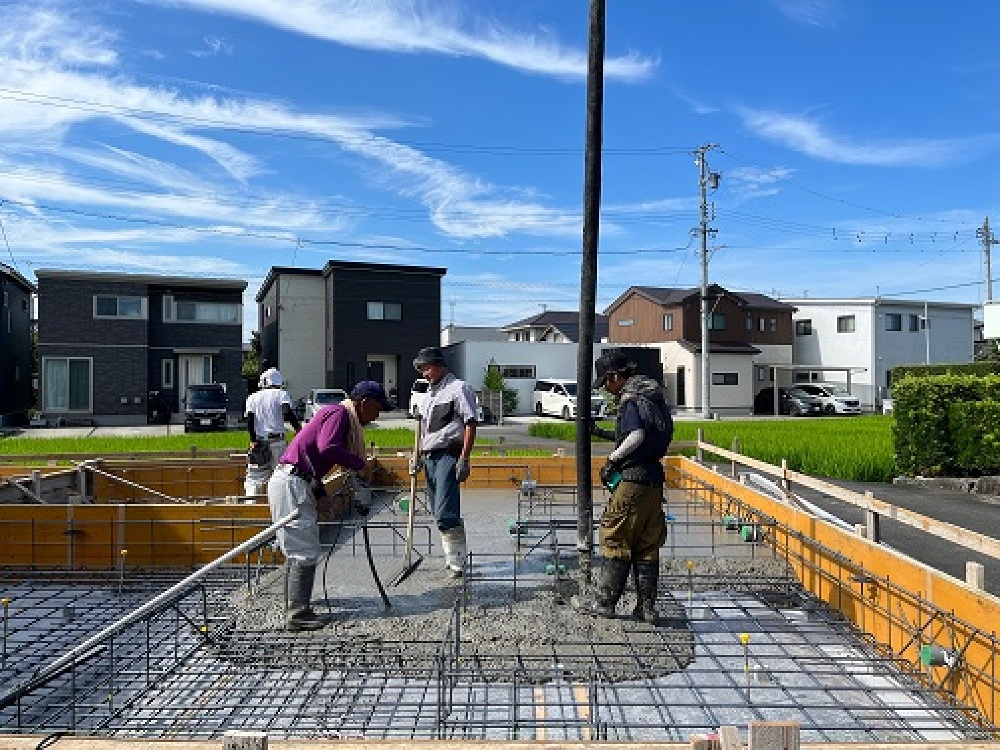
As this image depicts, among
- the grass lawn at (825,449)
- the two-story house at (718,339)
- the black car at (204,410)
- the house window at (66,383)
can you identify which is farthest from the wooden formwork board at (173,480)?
the two-story house at (718,339)

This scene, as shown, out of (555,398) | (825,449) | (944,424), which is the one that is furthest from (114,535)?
(555,398)

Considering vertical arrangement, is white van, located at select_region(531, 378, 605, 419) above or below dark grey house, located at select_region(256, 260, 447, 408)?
below

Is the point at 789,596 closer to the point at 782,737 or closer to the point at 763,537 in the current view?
the point at 763,537

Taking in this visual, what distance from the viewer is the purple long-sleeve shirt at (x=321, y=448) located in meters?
3.75

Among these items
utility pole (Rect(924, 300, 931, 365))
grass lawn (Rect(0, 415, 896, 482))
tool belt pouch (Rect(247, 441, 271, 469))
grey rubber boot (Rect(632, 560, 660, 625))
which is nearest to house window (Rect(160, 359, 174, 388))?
grass lawn (Rect(0, 415, 896, 482))

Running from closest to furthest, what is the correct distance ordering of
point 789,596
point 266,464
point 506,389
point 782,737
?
point 782,737 → point 789,596 → point 266,464 → point 506,389

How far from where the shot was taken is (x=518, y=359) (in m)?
28.7

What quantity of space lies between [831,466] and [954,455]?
69.7 inches

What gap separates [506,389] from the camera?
26.9 meters

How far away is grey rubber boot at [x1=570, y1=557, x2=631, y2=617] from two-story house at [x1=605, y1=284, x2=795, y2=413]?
2605 cm

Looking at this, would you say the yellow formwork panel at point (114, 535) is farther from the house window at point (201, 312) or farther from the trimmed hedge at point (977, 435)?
the house window at point (201, 312)

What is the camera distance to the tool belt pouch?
21.7 ft

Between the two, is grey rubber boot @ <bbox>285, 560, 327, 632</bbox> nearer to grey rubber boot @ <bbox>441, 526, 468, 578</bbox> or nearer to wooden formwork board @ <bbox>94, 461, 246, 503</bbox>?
grey rubber boot @ <bbox>441, 526, 468, 578</bbox>

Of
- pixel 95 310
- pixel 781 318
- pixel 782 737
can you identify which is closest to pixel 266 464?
pixel 782 737
